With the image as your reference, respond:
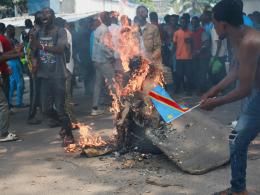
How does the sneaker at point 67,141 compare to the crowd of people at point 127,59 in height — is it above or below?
below

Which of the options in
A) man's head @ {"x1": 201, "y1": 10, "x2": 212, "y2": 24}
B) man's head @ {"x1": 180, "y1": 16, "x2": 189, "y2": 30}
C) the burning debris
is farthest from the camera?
man's head @ {"x1": 201, "y1": 10, "x2": 212, "y2": 24}

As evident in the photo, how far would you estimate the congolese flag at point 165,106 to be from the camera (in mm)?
5141

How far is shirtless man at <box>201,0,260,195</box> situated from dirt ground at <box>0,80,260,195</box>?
2.02ft

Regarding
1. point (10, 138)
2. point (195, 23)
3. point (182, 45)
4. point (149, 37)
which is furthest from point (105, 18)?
point (10, 138)

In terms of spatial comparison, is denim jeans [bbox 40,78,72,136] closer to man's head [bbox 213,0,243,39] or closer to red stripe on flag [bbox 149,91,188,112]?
red stripe on flag [bbox 149,91,188,112]

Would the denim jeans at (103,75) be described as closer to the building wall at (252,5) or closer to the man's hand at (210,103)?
the man's hand at (210,103)

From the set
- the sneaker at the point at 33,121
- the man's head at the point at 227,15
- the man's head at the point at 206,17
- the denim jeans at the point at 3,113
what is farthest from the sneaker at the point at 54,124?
the man's head at the point at 206,17

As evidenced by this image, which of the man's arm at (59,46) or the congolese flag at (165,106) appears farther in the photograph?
the man's arm at (59,46)

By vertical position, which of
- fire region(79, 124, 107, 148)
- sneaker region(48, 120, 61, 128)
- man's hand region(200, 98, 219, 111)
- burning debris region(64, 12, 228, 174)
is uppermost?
man's hand region(200, 98, 219, 111)

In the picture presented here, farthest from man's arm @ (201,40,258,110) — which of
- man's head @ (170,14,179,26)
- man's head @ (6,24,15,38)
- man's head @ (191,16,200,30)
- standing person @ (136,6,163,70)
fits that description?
man's head @ (170,14,179,26)

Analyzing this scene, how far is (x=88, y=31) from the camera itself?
11617 millimetres

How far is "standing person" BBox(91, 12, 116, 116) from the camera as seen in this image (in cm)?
922

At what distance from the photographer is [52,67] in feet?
23.7

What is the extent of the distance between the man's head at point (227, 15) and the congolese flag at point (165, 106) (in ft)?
3.93
